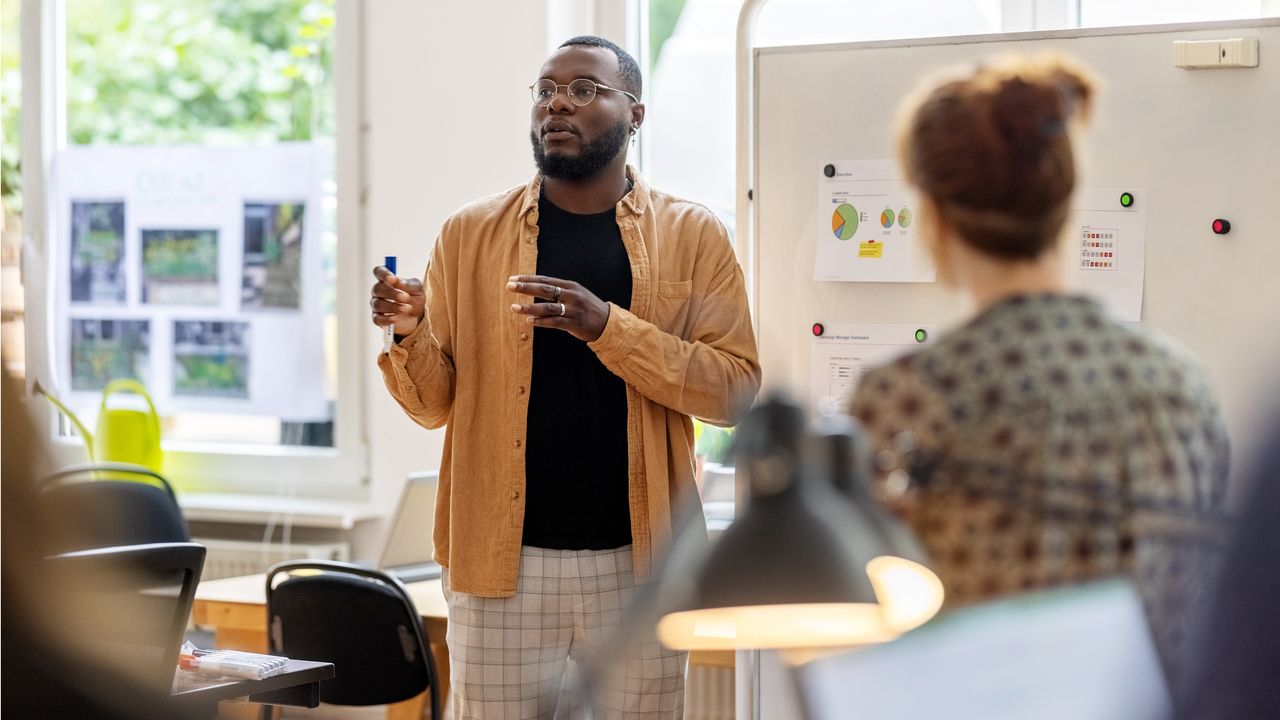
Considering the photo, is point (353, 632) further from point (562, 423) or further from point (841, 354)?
point (841, 354)

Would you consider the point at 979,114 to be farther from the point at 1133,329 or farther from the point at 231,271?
the point at 231,271

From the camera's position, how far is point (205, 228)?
4.08 m

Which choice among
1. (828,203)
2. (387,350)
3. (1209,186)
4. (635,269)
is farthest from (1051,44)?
(387,350)

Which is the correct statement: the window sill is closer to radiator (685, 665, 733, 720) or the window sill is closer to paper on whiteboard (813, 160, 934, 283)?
radiator (685, 665, 733, 720)

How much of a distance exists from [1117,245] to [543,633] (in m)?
0.97

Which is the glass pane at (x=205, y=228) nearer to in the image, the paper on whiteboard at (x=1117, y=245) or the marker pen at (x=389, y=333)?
the marker pen at (x=389, y=333)

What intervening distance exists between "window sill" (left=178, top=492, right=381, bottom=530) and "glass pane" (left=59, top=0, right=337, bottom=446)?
0.66 feet

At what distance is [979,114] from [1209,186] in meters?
1.22

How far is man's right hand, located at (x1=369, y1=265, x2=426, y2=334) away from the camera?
171cm

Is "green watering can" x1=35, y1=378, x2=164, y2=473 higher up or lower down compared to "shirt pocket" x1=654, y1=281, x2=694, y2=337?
lower down

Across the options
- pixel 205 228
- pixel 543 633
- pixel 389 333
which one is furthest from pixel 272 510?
pixel 389 333

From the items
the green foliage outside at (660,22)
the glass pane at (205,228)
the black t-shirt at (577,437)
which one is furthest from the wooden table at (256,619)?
the green foliage outside at (660,22)

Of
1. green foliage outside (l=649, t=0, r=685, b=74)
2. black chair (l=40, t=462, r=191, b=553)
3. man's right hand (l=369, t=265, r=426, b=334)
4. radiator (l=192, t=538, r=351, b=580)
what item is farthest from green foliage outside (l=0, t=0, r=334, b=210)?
man's right hand (l=369, t=265, r=426, b=334)

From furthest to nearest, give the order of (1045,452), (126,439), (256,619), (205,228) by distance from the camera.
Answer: (205,228) < (126,439) < (256,619) < (1045,452)
